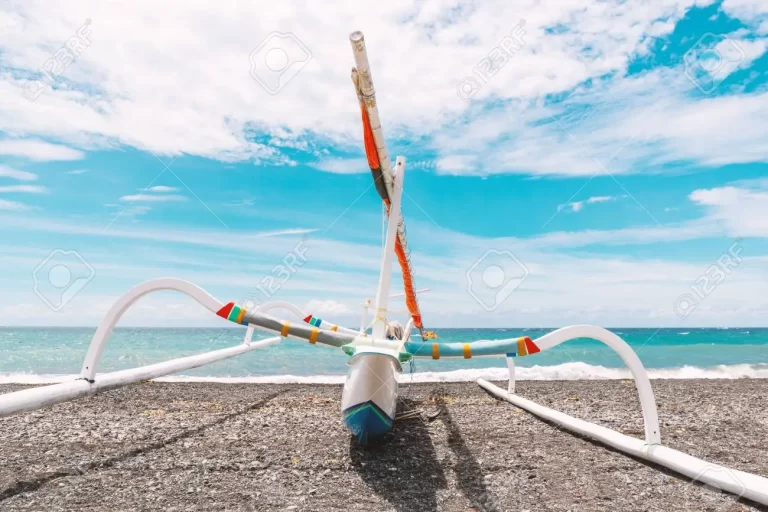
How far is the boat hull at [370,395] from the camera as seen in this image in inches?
197

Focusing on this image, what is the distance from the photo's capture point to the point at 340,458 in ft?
17.7

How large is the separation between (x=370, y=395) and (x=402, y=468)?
893 millimetres

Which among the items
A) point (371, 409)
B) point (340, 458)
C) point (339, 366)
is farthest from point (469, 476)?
point (339, 366)

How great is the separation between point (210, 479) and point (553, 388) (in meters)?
8.79

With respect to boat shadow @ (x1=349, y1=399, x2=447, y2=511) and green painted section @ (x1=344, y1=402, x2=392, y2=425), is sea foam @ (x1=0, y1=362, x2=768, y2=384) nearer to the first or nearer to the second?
boat shadow @ (x1=349, y1=399, x2=447, y2=511)

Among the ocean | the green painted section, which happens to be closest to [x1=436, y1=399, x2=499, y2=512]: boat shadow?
the green painted section

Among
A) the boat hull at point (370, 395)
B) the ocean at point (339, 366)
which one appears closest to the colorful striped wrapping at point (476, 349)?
the boat hull at point (370, 395)

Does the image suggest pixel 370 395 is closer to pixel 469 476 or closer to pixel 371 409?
pixel 371 409

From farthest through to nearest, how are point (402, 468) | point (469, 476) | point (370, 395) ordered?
point (402, 468) → point (370, 395) → point (469, 476)

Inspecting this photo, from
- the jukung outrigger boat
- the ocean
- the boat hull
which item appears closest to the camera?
the jukung outrigger boat

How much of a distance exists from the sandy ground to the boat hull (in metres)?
0.41

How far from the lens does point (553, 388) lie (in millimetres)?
11344

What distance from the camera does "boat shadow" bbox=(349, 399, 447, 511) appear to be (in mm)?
4391

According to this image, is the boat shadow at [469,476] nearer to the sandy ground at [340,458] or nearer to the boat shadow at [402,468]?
the sandy ground at [340,458]
